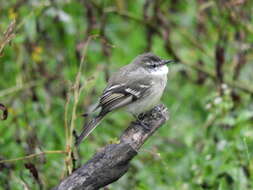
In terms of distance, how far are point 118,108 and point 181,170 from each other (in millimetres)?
988

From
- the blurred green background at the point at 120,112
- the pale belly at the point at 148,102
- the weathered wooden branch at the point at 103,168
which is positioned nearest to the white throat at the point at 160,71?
the pale belly at the point at 148,102

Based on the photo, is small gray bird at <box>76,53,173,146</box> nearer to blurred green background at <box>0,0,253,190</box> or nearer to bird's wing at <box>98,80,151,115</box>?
bird's wing at <box>98,80,151,115</box>

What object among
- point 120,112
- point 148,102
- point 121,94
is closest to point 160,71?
point 148,102

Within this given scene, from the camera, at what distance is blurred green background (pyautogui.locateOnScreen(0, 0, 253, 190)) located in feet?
20.1

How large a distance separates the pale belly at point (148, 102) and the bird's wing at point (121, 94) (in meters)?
0.06

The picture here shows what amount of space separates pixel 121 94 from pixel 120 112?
75.9 inches

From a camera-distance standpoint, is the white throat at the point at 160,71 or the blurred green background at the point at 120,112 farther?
the white throat at the point at 160,71

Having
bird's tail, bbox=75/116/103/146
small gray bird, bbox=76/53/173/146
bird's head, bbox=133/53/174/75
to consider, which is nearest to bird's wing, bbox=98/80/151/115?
small gray bird, bbox=76/53/173/146

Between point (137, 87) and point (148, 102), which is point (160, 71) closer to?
point (137, 87)

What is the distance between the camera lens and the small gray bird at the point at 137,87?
20.3 feet

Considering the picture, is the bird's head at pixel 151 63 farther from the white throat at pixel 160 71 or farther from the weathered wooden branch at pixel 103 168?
the weathered wooden branch at pixel 103 168

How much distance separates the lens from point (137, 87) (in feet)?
21.3

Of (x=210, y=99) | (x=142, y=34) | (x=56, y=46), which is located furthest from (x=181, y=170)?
(x=142, y=34)

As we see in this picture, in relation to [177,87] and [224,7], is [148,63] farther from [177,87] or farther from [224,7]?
[177,87]
